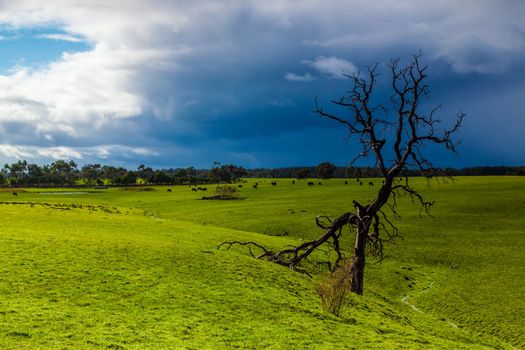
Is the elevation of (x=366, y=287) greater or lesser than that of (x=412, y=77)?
lesser

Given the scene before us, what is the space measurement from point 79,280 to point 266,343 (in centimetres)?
1151

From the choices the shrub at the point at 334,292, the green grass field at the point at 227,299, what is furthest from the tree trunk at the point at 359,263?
the shrub at the point at 334,292

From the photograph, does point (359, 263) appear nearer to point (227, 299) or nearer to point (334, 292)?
point (334, 292)

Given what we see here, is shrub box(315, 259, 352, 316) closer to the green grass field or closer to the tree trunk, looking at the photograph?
the green grass field

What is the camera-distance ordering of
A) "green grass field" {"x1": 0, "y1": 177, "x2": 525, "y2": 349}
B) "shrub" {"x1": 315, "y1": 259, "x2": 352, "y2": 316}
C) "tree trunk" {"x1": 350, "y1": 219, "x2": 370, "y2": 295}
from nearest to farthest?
"green grass field" {"x1": 0, "y1": 177, "x2": 525, "y2": 349}
"shrub" {"x1": 315, "y1": 259, "x2": 352, "y2": 316}
"tree trunk" {"x1": 350, "y1": 219, "x2": 370, "y2": 295}

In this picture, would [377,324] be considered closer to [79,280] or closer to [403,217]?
[79,280]

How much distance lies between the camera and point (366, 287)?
34219mm

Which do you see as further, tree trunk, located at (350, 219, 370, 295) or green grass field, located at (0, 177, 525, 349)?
tree trunk, located at (350, 219, 370, 295)

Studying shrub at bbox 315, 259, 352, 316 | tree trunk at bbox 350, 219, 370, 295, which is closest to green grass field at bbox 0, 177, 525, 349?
shrub at bbox 315, 259, 352, 316

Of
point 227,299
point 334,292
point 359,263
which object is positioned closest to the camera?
point 334,292

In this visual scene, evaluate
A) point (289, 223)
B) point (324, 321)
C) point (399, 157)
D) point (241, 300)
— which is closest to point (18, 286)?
point (241, 300)

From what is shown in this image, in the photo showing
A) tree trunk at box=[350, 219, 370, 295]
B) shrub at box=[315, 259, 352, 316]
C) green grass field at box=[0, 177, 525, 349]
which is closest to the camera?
green grass field at box=[0, 177, 525, 349]

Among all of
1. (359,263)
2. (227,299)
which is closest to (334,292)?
(227,299)

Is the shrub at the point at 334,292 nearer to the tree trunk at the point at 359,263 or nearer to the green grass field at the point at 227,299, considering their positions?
the green grass field at the point at 227,299
